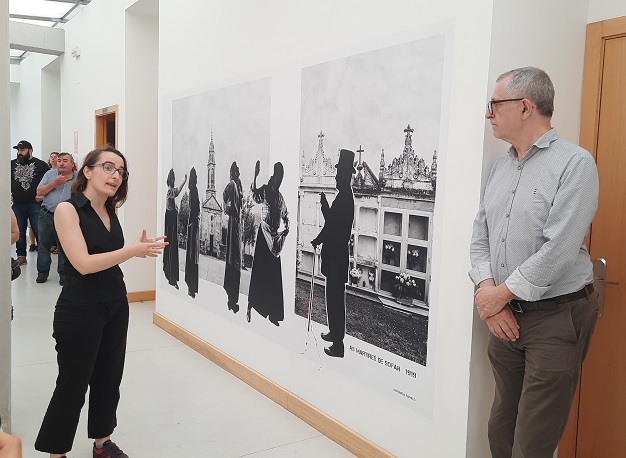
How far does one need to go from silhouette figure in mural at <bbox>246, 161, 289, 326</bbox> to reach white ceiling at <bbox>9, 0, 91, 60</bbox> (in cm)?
639

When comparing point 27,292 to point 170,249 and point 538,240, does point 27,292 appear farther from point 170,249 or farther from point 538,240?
point 538,240

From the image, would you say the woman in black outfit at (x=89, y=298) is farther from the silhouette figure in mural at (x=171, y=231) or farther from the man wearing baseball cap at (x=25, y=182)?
the man wearing baseball cap at (x=25, y=182)

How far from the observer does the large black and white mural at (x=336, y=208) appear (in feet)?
9.23

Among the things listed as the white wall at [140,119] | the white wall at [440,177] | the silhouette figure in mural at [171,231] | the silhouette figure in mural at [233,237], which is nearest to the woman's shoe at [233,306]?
the silhouette figure in mural at [233,237]

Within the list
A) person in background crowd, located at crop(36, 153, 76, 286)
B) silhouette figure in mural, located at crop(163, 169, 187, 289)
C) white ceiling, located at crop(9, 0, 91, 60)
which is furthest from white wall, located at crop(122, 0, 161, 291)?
white ceiling, located at crop(9, 0, 91, 60)

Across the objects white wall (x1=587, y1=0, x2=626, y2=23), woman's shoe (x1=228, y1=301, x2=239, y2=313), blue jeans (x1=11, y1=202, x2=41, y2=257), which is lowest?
woman's shoe (x1=228, y1=301, x2=239, y2=313)

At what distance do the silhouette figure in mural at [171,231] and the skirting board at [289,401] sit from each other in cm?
53

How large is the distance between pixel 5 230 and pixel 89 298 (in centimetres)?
88

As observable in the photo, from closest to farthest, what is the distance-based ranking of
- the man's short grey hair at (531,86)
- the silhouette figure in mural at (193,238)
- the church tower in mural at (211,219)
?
the man's short grey hair at (531,86), the church tower in mural at (211,219), the silhouette figure in mural at (193,238)

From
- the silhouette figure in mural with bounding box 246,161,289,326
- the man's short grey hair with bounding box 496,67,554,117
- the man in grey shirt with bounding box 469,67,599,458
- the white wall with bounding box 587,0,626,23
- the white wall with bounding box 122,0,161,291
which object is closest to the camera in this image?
the man in grey shirt with bounding box 469,67,599,458

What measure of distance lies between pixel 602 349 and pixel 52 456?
285cm

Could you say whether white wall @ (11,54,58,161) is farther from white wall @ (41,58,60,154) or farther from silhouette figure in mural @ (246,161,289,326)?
silhouette figure in mural @ (246,161,289,326)

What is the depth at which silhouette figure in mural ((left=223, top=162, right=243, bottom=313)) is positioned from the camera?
4.35 metres

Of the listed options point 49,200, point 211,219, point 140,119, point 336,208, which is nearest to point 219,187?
point 211,219
